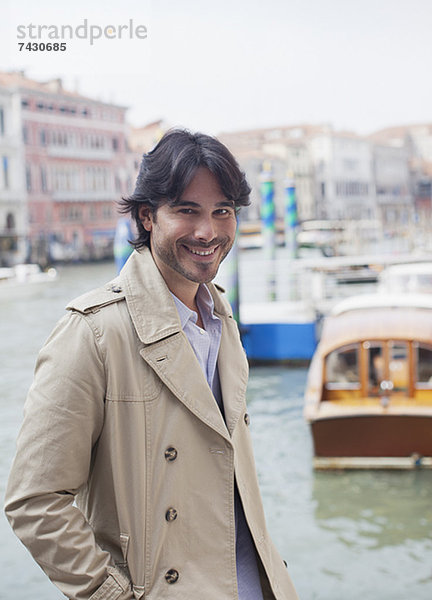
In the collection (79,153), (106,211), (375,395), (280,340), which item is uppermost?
(79,153)

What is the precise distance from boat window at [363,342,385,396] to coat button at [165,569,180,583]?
295cm

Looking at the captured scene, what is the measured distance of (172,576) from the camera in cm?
65

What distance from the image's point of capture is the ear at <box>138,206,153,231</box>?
2.33 feet

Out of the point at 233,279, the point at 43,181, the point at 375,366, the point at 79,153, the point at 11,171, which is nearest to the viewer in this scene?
the point at 375,366

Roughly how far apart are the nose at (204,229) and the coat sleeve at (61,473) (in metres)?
0.13

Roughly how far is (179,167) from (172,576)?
1.11 ft

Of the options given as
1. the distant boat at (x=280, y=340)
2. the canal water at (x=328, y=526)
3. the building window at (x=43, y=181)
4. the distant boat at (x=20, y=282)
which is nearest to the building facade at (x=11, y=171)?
the building window at (x=43, y=181)

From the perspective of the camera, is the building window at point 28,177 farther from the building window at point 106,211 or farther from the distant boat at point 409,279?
the distant boat at point 409,279

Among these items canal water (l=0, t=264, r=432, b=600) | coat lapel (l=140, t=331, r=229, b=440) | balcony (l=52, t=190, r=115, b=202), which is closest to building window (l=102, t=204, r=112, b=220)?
balcony (l=52, t=190, r=115, b=202)

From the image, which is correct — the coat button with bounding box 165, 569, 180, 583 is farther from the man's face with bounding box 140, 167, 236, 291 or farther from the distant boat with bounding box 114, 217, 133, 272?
the distant boat with bounding box 114, 217, 133, 272

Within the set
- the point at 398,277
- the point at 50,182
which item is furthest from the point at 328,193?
the point at 398,277

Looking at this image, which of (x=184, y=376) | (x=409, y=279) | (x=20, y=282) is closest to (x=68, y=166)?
(x=20, y=282)

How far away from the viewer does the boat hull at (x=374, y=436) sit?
11.1 feet

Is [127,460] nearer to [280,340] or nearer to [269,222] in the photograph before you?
[280,340]
